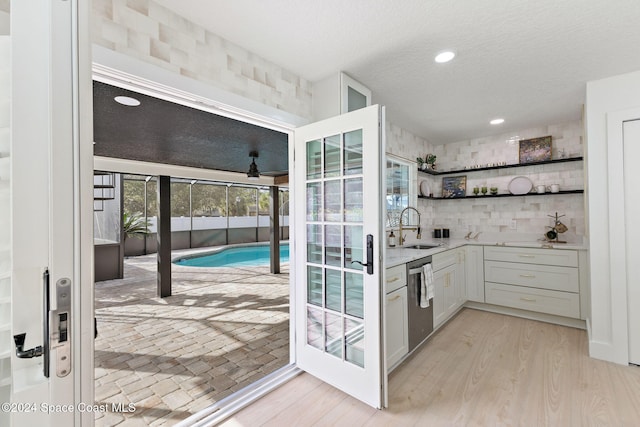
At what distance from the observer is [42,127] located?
0.76 m

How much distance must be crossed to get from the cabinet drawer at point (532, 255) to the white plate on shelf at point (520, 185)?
0.95 meters

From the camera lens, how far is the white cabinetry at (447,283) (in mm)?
3034

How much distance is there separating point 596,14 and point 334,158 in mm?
1794

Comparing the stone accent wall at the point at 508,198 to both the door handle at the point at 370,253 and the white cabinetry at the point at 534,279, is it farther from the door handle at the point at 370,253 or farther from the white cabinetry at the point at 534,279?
the door handle at the point at 370,253

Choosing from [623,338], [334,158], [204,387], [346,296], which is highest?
[334,158]

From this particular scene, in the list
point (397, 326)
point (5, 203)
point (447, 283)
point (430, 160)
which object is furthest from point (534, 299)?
point (5, 203)

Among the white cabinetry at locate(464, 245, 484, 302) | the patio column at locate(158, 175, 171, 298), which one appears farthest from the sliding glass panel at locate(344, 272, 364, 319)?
the patio column at locate(158, 175, 171, 298)

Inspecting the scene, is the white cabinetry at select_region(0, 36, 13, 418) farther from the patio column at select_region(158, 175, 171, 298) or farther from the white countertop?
the patio column at select_region(158, 175, 171, 298)

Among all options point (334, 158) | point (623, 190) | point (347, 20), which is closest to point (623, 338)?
point (623, 190)

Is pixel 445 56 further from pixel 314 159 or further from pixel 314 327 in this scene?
pixel 314 327

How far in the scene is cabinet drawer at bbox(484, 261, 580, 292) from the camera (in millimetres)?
3207

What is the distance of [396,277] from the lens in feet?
7.69

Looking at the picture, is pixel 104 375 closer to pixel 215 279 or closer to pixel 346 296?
pixel 346 296

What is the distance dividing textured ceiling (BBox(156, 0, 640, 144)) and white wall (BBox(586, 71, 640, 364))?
0.17 meters
